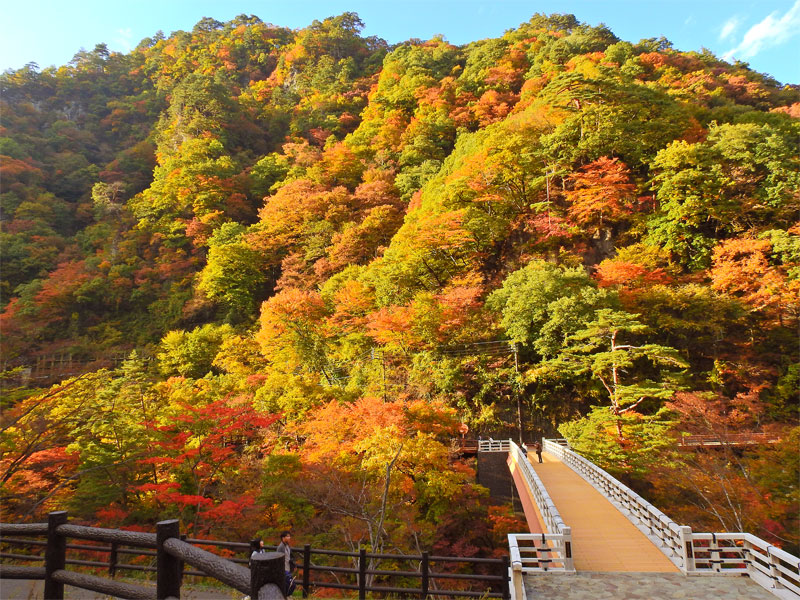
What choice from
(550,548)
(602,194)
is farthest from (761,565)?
(602,194)

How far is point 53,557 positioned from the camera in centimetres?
207

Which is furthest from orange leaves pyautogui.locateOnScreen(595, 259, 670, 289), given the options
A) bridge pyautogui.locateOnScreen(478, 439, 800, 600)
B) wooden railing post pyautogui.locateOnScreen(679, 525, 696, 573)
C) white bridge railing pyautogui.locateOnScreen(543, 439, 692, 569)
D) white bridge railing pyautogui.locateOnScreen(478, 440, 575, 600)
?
wooden railing post pyautogui.locateOnScreen(679, 525, 696, 573)

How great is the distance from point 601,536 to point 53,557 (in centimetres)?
869

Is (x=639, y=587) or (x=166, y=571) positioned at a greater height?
(x=166, y=571)

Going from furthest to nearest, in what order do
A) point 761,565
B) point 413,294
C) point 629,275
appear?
point 413,294 < point 629,275 < point 761,565

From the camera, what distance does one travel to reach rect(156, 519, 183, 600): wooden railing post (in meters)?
1.52

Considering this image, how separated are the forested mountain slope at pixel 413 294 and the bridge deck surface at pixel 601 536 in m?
3.55

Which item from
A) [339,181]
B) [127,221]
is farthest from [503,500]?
[127,221]

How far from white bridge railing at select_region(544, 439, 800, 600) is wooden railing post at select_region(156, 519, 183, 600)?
711 cm

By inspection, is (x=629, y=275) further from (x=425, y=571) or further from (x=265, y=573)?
(x=265, y=573)

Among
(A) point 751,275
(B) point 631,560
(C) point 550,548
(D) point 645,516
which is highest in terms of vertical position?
(A) point 751,275

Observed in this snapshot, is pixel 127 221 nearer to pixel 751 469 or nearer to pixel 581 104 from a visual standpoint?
pixel 581 104

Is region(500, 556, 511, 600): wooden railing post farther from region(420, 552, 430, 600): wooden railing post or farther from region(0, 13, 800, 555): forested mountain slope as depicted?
region(0, 13, 800, 555): forested mountain slope

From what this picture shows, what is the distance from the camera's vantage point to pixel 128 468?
1284 cm
